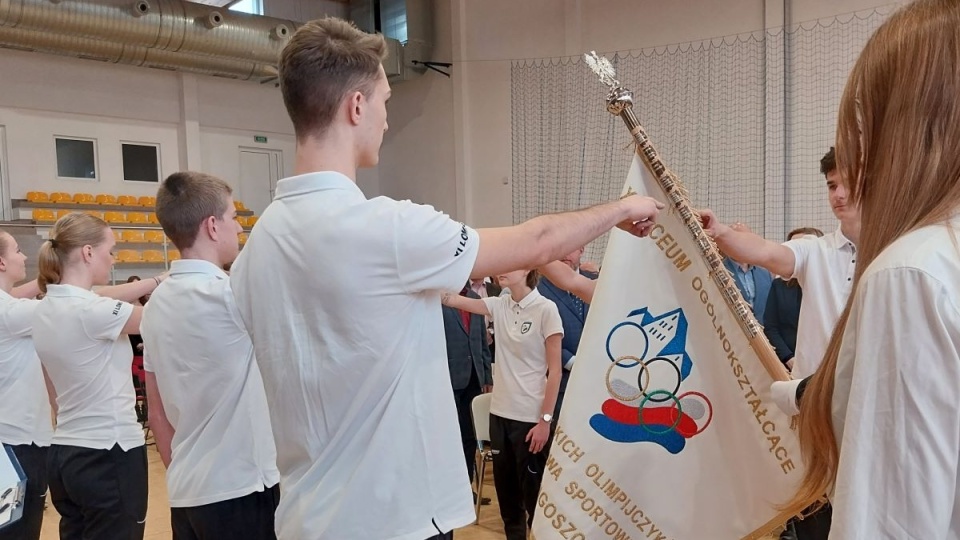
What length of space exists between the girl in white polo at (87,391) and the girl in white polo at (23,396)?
0.28 meters

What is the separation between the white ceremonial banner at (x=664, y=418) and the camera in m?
1.97

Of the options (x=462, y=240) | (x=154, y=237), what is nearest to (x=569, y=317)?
(x=462, y=240)

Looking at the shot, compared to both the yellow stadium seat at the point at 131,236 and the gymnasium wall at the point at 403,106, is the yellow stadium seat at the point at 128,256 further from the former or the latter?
the gymnasium wall at the point at 403,106

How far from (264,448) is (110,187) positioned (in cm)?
1245

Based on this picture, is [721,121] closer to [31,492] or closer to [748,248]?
[748,248]

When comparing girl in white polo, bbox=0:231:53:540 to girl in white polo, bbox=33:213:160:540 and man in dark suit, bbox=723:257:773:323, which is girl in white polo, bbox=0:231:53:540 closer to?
girl in white polo, bbox=33:213:160:540

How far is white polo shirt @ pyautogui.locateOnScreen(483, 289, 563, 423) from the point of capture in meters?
4.12

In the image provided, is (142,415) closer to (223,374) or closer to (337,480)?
(223,374)

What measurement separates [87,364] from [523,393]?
227 centimetres

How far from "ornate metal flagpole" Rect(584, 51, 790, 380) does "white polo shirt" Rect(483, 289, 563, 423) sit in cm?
204

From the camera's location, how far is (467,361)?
5.39m

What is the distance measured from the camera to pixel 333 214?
142 centimetres

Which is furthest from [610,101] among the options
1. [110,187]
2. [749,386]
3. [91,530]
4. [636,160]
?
[110,187]

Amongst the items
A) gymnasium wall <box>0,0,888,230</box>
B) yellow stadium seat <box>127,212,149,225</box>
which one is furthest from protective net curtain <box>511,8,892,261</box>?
yellow stadium seat <box>127,212,149,225</box>
